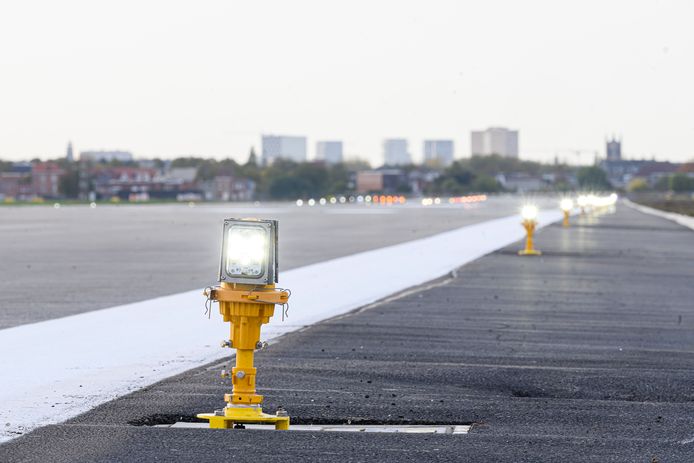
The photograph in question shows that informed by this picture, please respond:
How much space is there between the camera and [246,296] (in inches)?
310

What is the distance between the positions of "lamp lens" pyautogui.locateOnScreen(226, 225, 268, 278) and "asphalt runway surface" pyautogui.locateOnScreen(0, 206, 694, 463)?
3.26ft

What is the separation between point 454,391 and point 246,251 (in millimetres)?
2802

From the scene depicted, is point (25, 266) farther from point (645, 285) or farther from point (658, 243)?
point (658, 243)

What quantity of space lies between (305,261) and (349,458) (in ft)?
70.6

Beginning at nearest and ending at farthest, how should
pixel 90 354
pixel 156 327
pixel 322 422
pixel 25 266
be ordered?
1. pixel 322 422
2. pixel 90 354
3. pixel 156 327
4. pixel 25 266

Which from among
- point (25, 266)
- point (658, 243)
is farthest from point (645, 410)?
point (658, 243)

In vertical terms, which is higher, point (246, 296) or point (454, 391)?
point (246, 296)

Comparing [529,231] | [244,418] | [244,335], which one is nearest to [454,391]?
[244,418]

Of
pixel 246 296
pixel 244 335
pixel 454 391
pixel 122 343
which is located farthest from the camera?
pixel 122 343

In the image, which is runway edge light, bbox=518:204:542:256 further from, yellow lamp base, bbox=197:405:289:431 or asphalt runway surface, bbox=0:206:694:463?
yellow lamp base, bbox=197:405:289:431

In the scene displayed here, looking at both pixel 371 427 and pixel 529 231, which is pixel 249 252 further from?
pixel 529 231

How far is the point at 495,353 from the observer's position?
12.7 m

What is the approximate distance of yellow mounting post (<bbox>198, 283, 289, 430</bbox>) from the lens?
7891 mm

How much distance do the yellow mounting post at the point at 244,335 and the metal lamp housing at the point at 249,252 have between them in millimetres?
65
